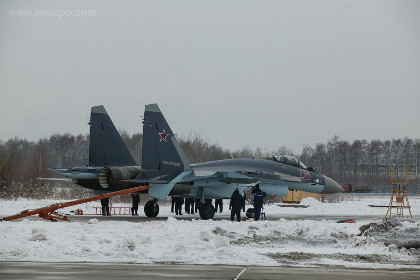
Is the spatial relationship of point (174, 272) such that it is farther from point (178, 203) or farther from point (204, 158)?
point (204, 158)

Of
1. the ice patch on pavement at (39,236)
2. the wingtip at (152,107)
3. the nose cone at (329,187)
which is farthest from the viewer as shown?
the nose cone at (329,187)

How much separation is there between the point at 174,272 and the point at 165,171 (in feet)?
42.5

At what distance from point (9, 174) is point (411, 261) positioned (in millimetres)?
27690

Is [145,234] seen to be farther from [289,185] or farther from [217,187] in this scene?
[289,185]

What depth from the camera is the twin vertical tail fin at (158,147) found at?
22.9m

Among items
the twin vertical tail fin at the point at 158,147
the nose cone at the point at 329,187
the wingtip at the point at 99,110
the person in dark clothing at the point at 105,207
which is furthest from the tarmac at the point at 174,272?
the nose cone at the point at 329,187

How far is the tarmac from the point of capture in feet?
30.7

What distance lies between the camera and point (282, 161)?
25547 mm

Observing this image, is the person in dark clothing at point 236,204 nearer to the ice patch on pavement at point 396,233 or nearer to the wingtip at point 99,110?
the ice patch on pavement at point 396,233

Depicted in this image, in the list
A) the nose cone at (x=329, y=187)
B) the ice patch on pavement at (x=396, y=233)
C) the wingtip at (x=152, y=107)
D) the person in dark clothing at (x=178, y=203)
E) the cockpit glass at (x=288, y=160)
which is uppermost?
the wingtip at (x=152, y=107)

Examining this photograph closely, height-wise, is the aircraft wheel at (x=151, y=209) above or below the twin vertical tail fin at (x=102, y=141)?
below

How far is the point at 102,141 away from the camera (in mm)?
24234

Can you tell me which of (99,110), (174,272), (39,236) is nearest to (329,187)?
(99,110)

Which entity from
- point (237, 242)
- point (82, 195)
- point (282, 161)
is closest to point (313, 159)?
point (82, 195)
